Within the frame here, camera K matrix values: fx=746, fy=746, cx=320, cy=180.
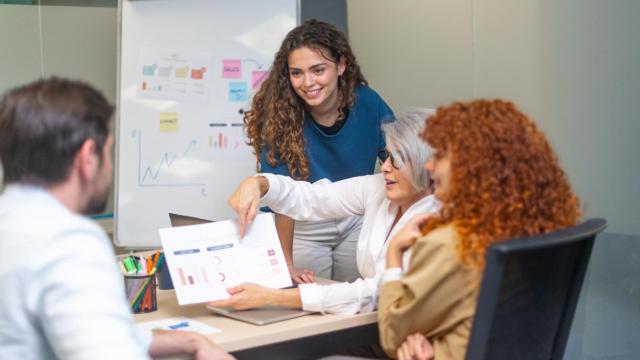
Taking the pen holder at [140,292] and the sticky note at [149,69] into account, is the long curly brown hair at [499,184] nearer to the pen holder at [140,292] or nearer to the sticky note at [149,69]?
the pen holder at [140,292]

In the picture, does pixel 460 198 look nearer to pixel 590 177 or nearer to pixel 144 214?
pixel 590 177

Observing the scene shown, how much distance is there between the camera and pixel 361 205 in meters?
2.41

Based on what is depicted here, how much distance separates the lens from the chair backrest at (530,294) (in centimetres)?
130

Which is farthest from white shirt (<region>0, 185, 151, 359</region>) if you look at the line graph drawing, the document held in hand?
the line graph drawing

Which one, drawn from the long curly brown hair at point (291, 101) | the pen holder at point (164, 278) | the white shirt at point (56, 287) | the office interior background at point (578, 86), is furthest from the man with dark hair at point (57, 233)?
the office interior background at point (578, 86)

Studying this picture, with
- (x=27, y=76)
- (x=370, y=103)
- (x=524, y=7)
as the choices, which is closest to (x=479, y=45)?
(x=524, y=7)

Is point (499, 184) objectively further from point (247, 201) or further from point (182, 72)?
point (182, 72)

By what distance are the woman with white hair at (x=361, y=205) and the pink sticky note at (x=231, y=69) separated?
1201 millimetres

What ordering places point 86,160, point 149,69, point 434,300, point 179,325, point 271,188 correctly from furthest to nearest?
point 149,69
point 271,188
point 179,325
point 434,300
point 86,160

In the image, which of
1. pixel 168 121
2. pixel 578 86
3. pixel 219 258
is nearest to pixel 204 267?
pixel 219 258

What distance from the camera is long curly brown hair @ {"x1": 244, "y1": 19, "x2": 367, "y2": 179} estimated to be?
8.95 ft

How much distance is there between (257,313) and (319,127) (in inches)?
43.4

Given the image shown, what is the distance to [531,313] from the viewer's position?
1.45 meters

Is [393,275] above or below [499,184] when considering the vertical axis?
below
